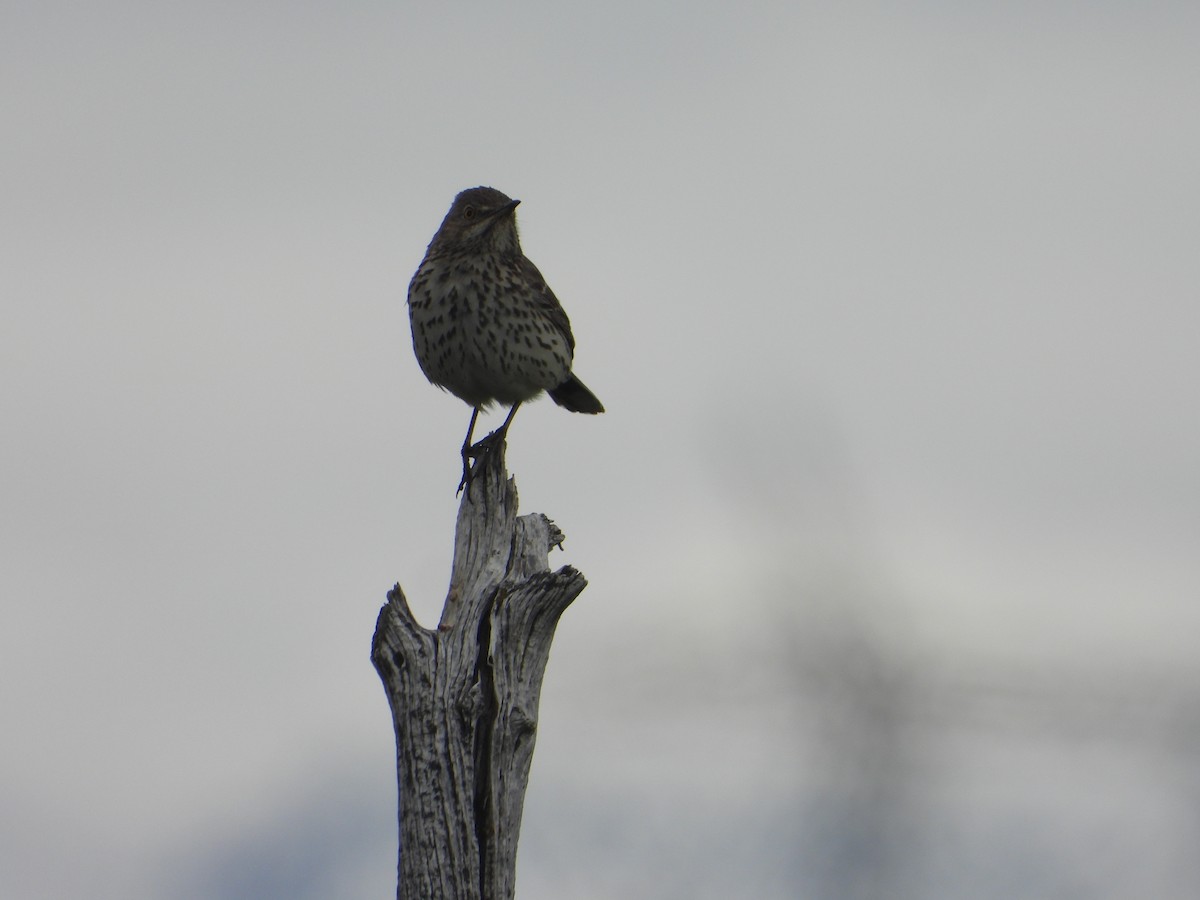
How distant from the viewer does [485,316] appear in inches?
375

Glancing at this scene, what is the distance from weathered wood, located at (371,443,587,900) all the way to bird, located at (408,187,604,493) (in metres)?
3.77

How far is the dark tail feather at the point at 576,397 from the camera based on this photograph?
10883mm

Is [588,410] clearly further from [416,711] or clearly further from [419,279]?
[416,711]

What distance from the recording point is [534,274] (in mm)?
10359

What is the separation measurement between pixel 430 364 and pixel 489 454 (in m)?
2.71

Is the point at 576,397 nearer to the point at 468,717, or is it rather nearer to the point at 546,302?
the point at 546,302

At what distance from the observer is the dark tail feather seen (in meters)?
10.9

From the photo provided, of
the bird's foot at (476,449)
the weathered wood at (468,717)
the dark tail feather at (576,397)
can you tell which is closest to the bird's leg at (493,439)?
the bird's foot at (476,449)

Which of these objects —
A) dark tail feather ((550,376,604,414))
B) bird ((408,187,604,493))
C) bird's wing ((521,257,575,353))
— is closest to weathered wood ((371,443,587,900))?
bird ((408,187,604,493))

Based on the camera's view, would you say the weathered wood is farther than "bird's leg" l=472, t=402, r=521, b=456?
No

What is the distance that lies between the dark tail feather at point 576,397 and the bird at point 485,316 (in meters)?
0.48

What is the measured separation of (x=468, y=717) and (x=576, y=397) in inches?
237

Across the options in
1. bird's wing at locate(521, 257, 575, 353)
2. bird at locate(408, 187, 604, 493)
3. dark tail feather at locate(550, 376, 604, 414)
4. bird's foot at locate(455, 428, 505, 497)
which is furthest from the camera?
dark tail feather at locate(550, 376, 604, 414)

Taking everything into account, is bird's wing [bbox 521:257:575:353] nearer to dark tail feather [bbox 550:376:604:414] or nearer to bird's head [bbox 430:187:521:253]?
bird's head [bbox 430:187:521:253]
